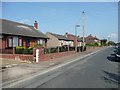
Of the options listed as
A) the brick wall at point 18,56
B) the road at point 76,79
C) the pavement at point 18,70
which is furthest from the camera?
the brick wall at point 18,56

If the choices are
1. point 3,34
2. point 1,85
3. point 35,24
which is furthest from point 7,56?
point 35,24

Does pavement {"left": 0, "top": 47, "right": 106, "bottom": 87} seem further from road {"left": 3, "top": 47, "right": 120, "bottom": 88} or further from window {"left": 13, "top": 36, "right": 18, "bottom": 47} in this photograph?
window {"left": 13, "top": 36, "right": 18, "bottom": 47}

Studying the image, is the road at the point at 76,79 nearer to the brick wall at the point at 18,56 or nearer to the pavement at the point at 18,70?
the pavement at the point at 18,70

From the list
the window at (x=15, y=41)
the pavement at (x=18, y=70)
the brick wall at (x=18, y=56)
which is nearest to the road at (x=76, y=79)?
the pavement at (x=18, y=70)

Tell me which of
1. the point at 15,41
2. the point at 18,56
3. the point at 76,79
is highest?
the point at 15,41

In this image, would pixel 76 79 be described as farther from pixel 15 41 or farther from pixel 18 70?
pixel 15 41

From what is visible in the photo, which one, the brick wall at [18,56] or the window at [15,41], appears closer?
the brick wall at [18,56]

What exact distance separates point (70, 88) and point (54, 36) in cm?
6324

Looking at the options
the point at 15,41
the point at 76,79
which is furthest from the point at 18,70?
the point at 15,41

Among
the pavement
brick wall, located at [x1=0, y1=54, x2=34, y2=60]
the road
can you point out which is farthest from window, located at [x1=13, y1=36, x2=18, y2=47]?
the road

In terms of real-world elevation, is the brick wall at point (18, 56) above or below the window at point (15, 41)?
below

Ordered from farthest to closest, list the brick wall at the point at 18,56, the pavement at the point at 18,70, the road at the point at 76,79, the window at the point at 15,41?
1. the window at the point at 15,41
2. the brick wall at the point at 18,56
3. the pavement at the point at 18,70
4. the road at the point at 76,79

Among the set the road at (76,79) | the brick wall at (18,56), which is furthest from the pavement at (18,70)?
the brick wall at (18,56)

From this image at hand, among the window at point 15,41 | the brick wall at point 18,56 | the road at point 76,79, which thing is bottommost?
the road at point 76,79
